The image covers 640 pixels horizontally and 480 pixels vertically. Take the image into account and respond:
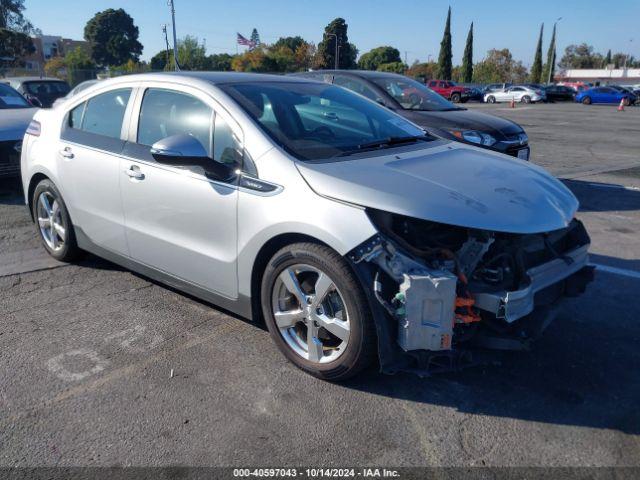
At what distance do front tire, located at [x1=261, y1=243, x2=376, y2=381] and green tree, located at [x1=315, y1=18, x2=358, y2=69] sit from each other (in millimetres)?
79709

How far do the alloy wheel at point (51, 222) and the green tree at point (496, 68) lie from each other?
289ft

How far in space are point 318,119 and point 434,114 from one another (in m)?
4.31

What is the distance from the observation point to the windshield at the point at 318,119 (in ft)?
11.3

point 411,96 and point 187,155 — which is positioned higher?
point 411,96

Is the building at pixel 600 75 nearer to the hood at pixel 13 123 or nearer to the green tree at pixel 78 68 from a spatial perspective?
the green tree at pixel 78 68

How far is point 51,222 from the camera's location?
501cm

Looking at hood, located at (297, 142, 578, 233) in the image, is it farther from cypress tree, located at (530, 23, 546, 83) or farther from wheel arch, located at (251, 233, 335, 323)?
cypress tree, located at (530, 23, 546, 83)

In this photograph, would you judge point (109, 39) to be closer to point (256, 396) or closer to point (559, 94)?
point (559, 94)

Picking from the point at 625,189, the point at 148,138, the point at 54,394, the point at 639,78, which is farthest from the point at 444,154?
the point at 639,78

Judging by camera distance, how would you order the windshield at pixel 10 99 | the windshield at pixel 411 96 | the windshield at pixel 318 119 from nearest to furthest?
the windshield at pixel 318 119 < the windshield at pixel 411 96 < the windshield at pixel 10 99

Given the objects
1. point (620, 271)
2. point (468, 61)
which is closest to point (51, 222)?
point (620, 271)

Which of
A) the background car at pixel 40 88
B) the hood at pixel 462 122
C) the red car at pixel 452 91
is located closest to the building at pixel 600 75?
the red car at pixel 452 91

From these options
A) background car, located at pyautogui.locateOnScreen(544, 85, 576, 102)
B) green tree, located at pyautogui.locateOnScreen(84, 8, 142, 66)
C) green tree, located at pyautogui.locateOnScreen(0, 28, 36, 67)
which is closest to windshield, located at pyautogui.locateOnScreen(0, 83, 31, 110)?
background car, located at pyautogui.locateOnScreen(544, 85, 576, 102)

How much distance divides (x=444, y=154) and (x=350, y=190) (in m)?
1.16
